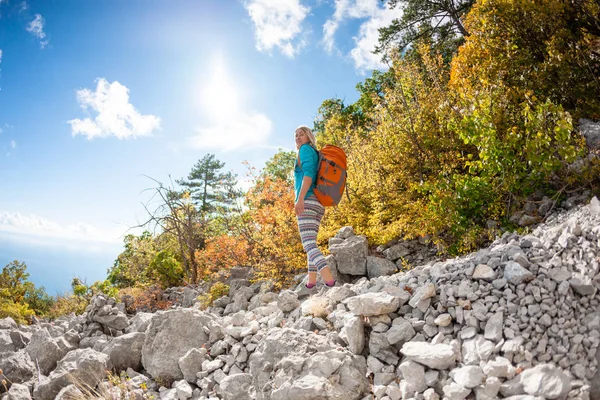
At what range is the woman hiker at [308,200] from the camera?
4547 millimetres

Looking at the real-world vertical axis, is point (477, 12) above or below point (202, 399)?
above

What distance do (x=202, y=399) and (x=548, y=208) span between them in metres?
5.43

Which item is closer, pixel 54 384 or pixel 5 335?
pixel 54 384

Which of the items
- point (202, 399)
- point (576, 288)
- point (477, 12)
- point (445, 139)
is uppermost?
point (477, 12)

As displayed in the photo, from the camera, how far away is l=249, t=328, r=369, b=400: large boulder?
→ 2.94 meters

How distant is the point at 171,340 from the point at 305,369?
7.43 ft

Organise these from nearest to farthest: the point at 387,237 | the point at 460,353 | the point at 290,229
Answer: the point at 460,353, the point at 387,237, the point at 290,229

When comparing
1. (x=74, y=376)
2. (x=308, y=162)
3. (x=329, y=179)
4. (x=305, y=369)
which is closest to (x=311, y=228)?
(x=329, y=179)

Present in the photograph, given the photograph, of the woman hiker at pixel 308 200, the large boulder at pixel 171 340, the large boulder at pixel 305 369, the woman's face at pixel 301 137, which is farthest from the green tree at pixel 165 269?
the large boulder at pixel 305 369

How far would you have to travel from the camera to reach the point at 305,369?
317cm

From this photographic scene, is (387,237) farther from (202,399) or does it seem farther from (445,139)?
(202,399)

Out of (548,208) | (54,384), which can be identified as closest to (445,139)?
(548,208)

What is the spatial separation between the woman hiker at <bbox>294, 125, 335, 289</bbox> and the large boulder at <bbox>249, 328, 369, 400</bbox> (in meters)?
1.19

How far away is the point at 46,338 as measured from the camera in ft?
16.9
